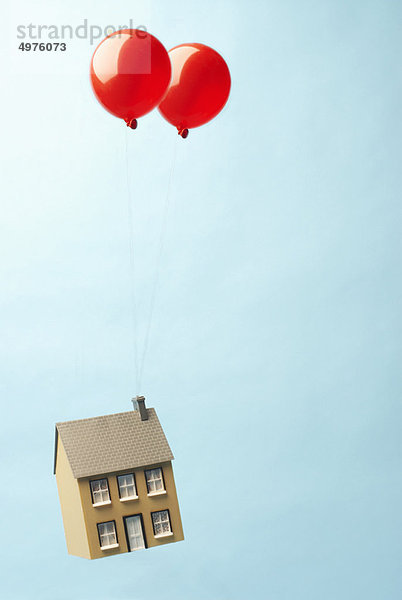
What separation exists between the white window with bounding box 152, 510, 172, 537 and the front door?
0.40ft

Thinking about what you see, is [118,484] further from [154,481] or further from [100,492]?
[154,481]

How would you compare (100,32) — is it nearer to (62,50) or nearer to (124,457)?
(62,50)

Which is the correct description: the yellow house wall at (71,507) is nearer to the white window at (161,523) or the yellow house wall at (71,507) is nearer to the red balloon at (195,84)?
the white window at (161,523)

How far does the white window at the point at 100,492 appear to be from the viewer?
6574mm

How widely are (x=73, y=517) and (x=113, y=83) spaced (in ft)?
11.5

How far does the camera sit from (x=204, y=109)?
636 cm

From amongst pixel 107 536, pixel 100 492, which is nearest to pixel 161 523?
pixel 107 536

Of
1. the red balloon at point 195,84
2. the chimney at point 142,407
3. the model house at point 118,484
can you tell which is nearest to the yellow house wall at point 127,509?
the model house at point 118,484

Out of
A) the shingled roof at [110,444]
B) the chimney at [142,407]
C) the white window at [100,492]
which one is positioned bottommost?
the white window at [100,492]

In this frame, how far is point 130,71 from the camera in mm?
5797

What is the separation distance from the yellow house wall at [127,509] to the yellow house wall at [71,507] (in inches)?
2.4

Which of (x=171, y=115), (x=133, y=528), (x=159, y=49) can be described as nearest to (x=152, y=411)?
(x=133, y=528)

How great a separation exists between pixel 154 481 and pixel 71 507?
740 millimetres

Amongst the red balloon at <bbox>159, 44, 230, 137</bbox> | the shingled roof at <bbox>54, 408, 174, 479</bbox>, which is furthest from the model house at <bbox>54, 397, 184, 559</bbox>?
the red balloon at <bbox>159, 44, 230, 137</bbox>
